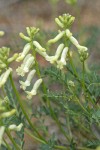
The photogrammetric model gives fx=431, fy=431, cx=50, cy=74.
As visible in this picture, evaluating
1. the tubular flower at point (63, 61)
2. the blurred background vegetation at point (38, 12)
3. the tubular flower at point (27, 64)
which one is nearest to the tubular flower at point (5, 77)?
the tubular flower at point (27, 64)

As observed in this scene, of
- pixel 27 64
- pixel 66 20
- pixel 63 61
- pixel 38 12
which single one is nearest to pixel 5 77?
pixel 27 64

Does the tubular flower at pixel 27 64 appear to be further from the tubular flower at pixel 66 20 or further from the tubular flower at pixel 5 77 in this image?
the tubular flower at pixel 66 20

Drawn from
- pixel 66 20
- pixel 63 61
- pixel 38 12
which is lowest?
pixel 63 61

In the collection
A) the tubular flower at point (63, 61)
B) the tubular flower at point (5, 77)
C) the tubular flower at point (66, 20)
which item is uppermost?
the tubular flower at point (66, 20)

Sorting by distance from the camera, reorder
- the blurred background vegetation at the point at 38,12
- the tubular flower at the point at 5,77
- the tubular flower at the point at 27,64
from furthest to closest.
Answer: the blurred background vegetation at the point at 38,12 → the tubular flower at the point at 27,64 → the tubular flower at the point at 5,77

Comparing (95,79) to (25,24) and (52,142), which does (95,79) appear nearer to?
(52,142)

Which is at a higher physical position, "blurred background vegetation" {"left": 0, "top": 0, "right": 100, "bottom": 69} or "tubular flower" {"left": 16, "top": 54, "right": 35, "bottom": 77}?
"blurred background vegetation" {"left": 0, "top": 0, "right": 100, "bottom": 69}

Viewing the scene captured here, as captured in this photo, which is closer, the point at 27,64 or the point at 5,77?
the point at 5,77

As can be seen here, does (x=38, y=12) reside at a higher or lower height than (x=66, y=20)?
higher

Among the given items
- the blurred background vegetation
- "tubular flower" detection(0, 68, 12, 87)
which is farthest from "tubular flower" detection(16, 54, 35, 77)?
the blurred background vegetation

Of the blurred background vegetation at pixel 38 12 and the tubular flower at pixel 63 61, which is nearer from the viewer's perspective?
the tubular flower at pixel 63 61

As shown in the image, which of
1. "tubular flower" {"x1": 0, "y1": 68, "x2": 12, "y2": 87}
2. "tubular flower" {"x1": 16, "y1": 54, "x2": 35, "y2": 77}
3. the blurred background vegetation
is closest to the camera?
"tubular flower" {"x1": 0, "y1": 68, "x2": 12, "y2": 87}

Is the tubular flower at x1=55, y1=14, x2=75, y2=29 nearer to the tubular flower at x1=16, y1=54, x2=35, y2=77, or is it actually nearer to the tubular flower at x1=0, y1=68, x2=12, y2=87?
the tubular flower at x1=16, y1=54, x2=35, y2=77

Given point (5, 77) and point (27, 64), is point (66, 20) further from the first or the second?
point (5, 77)
